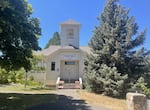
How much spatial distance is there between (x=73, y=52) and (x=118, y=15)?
8.70 meters

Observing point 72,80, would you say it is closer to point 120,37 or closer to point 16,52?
point 120,37

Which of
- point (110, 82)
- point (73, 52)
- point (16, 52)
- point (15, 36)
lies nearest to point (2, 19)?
point (15, 36)

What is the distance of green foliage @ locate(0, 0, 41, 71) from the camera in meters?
12.8

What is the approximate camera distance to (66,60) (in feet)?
91.4

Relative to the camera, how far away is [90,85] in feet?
67.7

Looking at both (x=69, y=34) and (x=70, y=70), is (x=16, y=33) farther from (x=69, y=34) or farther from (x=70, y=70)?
(x=69, y=34)

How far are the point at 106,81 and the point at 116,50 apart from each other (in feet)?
9.53

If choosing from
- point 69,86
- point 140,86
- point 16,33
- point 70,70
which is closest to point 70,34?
point 70,70

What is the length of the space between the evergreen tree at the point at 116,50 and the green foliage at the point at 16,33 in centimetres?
643

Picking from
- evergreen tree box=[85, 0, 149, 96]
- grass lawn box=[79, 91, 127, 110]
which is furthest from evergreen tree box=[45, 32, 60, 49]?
grass lawn box=[79, 91, 127, 110]

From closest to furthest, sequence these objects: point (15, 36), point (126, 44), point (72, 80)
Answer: point (15, 36) → point (126, 44) → point (72, 80)

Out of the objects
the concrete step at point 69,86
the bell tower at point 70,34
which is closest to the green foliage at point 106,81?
the concrete step at point 69,86

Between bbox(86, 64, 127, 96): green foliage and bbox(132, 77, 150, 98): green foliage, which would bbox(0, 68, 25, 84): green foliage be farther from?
bbox(132, 77, 150, 98): green foliage

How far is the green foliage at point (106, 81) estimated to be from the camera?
18.5 meters
